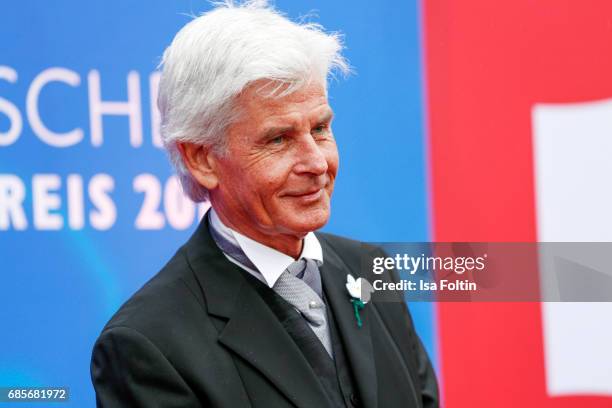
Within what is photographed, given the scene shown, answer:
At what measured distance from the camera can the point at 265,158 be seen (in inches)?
58.4

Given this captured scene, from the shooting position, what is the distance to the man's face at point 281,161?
1459mm

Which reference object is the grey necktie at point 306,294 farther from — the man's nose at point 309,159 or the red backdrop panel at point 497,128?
the red backdrop panel at point 497,128

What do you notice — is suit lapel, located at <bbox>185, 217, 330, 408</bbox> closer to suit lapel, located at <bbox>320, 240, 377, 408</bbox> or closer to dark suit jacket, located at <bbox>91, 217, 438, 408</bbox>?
dark suit jacket, located at <bbox>91, 217, 438, 408</bbox>

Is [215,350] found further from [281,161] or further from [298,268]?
[281,161]

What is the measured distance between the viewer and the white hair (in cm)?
142

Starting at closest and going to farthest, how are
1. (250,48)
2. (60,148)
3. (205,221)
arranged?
1. (250,48)
2. (205,221)
3. (60,148)

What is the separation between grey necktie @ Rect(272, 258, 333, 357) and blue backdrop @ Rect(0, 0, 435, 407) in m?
0.80

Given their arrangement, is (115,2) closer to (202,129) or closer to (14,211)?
(14,211)

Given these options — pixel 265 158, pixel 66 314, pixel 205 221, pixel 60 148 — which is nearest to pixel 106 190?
pixel 60 148

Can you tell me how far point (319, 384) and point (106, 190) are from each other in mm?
1182

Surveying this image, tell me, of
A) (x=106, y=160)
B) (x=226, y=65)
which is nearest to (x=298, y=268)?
(x=226, y=65)

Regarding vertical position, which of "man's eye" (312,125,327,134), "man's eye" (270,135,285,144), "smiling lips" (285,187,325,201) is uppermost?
"man's eye" (312,125,327,134)

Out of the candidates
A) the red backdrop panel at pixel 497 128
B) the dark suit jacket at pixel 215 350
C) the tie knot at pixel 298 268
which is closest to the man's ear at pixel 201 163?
the dark suit jacket at pixel 215 350

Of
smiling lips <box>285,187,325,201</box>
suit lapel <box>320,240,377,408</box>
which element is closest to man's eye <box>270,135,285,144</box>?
smiling lips <box>285,187,325,201</box>
